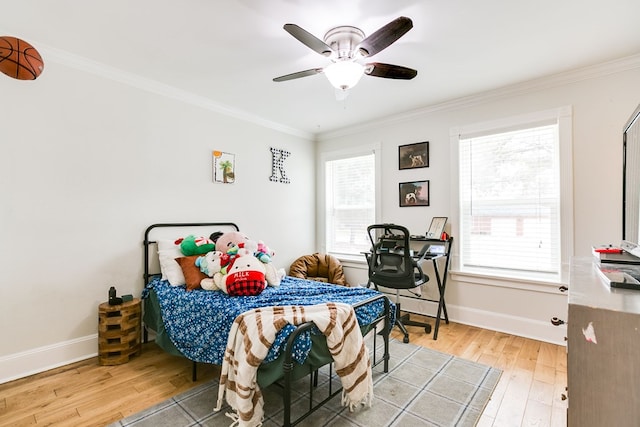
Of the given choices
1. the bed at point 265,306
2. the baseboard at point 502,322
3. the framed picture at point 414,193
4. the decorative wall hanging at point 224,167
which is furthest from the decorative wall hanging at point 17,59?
the baseboard at point 502,322

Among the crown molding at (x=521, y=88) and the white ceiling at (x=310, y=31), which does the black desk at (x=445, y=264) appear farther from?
the white ceiling at (x=310, y=31)

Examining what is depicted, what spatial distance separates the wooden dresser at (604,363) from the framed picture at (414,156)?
9.59 feet

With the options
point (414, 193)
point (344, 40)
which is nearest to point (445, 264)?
point (414, 193)

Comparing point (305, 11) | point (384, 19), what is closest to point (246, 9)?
point (305, 11)

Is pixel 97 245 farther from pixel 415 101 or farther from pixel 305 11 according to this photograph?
pixel 415 101

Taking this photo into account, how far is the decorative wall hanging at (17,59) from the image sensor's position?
62.4 inches

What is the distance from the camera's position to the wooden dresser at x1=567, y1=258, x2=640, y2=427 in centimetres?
86

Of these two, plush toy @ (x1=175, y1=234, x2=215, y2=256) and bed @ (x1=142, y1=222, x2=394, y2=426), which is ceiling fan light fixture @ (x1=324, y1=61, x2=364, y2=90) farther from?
plush toy @ (x1=175, y1=234, x2=215, y2=256)

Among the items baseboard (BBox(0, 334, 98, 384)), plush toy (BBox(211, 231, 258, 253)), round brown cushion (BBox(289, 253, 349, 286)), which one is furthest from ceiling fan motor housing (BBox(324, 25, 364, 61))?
baseboard (BBox(0, 334, 98, 384))

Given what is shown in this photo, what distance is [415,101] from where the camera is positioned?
3.46 meters

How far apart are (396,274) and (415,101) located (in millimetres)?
1976

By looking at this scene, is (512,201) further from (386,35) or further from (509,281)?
(386,35)

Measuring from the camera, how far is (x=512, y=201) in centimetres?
314

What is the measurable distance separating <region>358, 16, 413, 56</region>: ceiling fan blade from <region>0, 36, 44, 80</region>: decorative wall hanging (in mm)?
1888
